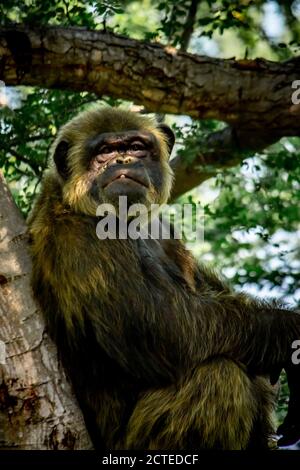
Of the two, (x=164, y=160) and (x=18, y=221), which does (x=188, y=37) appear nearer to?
(x=164, y=160)

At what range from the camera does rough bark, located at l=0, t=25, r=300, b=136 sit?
793 cm

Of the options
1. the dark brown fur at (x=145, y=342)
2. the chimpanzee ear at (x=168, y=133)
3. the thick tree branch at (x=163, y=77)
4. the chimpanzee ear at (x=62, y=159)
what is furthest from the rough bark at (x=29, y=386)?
the thick tree branch at (x=163, y=77)

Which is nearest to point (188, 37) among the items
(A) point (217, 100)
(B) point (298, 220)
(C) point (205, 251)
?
(A) point (217, 100)

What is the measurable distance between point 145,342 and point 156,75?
352 cm

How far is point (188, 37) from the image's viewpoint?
9422 mm

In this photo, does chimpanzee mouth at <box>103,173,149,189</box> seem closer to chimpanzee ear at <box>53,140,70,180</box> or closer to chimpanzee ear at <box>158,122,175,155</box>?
chimpanzee ear at <box>53,140,70,180</box>

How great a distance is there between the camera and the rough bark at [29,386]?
509cm

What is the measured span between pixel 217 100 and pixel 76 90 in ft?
5.04

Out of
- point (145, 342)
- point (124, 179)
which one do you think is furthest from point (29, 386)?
point (124, 179)

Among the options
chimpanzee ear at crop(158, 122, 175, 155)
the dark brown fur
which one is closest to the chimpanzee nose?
the dark brown fur

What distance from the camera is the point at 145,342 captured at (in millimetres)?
5855

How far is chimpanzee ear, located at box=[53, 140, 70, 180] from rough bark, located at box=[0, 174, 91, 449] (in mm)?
1498

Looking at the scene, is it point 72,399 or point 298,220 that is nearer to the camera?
point 72,399
